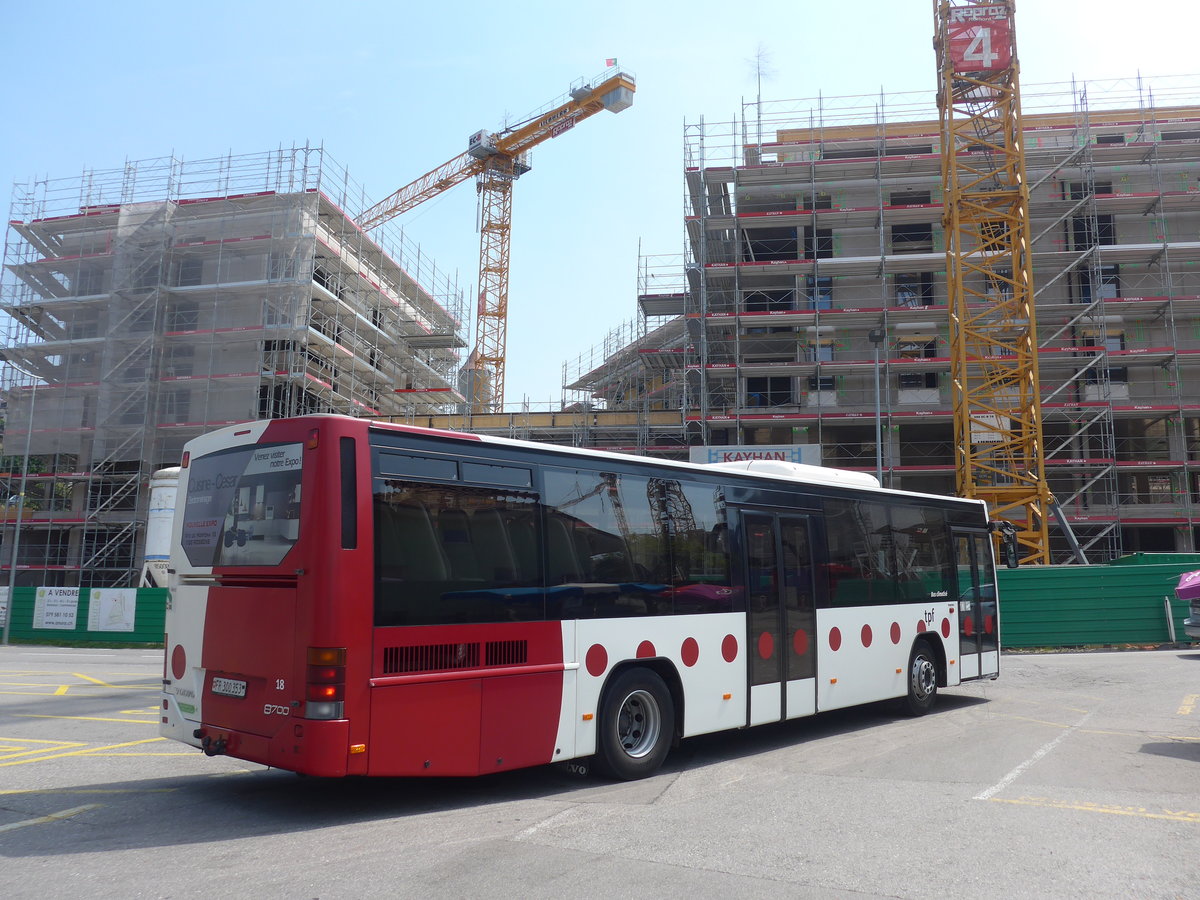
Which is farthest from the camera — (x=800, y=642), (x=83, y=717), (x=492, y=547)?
(x=83, y=717)

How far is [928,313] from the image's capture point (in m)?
36.3

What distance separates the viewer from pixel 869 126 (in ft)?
145

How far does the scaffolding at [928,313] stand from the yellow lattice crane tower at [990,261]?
1.38 m

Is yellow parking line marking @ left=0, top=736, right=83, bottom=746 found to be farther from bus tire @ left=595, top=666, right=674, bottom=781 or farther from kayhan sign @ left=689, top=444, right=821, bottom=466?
kayhan sign @ left=689, top=444, right=821, bottom=466

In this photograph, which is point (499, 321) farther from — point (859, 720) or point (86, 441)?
point (859, 720)

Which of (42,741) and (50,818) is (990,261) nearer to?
(42,741)

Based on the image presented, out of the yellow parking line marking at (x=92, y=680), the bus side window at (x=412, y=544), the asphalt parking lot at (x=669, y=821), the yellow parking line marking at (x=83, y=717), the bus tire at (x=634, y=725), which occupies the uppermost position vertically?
the bus side window at (x=412, y=544)

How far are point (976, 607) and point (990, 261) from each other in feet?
83.1

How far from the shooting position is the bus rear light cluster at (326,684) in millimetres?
5852

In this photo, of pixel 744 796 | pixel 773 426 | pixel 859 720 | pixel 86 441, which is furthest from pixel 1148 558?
pixel 86 441

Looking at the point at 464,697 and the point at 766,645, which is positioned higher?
the point at 766,645

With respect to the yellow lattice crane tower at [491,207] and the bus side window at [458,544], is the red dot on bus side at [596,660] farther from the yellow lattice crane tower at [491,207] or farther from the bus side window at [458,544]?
the yellow lattice crane tower at [491,207]

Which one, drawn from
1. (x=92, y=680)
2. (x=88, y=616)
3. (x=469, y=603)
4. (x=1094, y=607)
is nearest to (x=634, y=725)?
(x=469, y=603)

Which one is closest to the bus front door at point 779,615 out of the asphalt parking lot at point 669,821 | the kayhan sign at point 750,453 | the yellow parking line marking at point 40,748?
the asphalt parking lot at point 669,821
